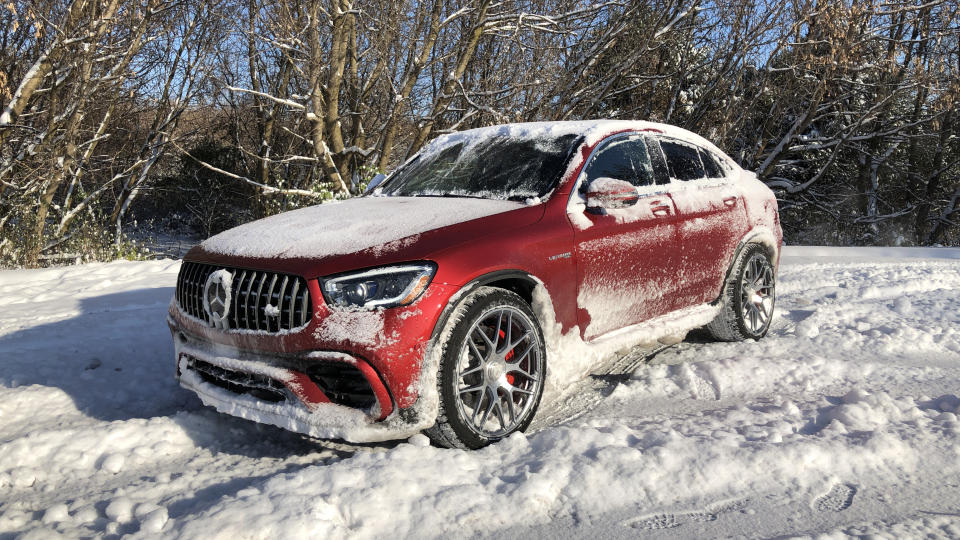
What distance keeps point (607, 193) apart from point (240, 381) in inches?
82.6

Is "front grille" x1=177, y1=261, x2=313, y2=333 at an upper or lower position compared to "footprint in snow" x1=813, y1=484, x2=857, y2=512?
upper

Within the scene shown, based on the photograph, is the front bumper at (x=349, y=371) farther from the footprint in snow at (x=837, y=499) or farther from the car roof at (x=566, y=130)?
the car roof at (x=566, y=130)

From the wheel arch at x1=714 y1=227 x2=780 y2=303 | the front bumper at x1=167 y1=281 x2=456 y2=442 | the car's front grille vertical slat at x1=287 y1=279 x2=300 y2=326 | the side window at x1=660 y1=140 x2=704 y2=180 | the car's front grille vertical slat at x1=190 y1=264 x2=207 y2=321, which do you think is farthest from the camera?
the wheel arch at x1=714 y1=227 x2=780 y2=303

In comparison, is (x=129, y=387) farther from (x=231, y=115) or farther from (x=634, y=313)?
(x=231, y=115)

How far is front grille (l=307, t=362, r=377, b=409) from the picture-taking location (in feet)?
9.56

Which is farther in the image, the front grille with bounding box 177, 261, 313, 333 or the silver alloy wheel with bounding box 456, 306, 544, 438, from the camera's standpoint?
the silver alloy wheel with bounding box 456, 306, 544, 438

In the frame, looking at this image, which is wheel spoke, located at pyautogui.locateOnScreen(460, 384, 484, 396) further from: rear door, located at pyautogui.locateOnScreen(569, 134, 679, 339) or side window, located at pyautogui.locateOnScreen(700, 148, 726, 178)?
side window, located at pyautogui.locateOnScreen(700, 148, 726, 178)

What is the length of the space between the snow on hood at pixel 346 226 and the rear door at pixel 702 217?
1.47 metres

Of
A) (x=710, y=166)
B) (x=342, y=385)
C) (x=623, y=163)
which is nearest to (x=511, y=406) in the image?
(x=342, y=385)

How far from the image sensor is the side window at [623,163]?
4075mm

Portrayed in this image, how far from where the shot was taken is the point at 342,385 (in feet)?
9.67

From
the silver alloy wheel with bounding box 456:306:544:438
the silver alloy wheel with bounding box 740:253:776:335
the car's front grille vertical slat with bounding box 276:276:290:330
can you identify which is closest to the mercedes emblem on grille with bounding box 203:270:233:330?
the car's front grille vertical slat with bounding box 276:276:290:330

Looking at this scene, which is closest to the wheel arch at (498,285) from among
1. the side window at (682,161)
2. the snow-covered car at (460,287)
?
the snow-covered car at (460,287)

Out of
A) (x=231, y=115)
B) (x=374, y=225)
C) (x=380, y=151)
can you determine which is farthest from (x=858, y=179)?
(x=374, y=225)
